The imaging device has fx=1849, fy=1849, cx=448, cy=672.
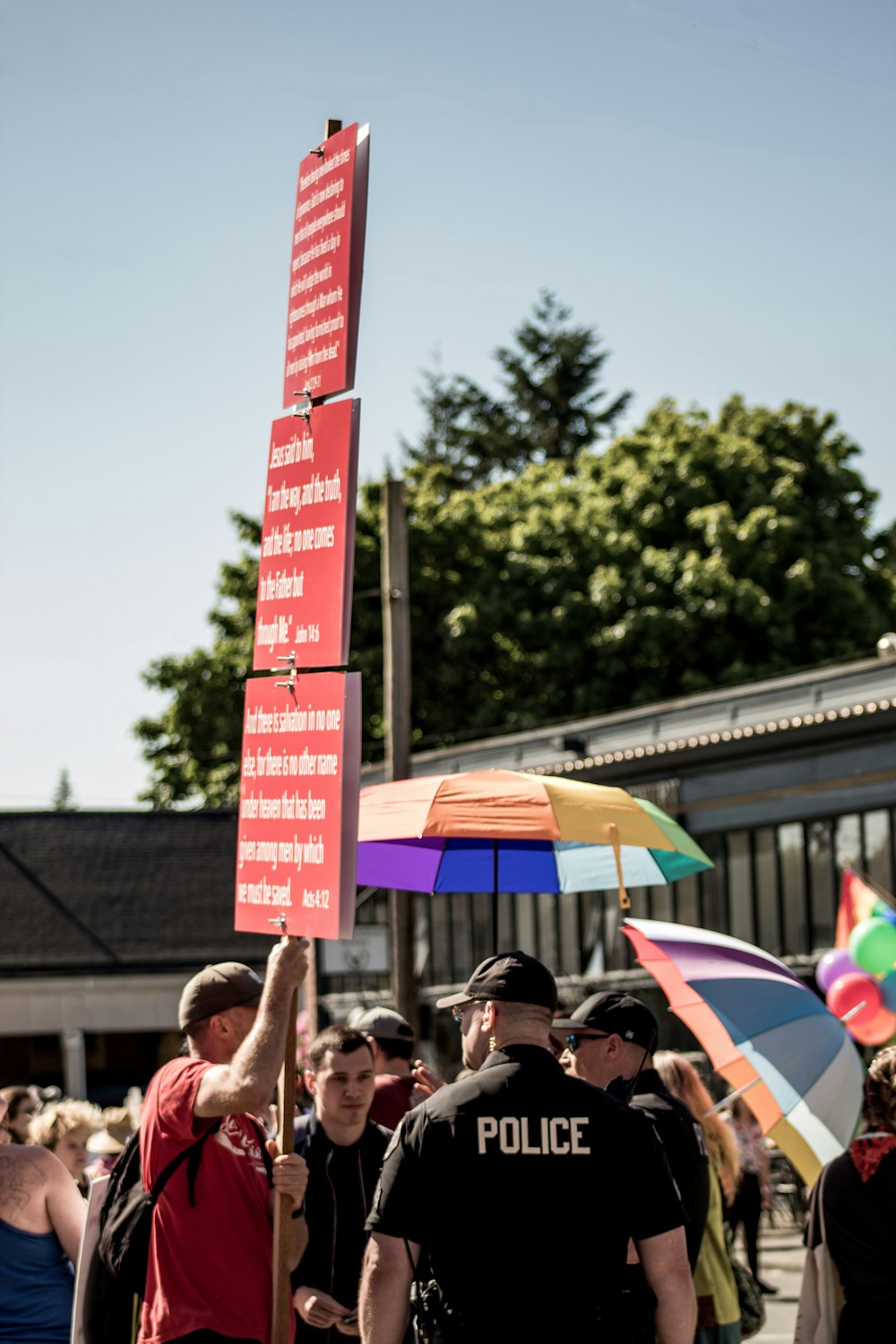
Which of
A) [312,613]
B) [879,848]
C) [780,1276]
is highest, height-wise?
[879,848]

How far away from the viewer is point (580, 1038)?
19.9ft

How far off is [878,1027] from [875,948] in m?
0.96

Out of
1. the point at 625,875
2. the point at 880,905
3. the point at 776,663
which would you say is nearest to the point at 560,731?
the point at 776,663

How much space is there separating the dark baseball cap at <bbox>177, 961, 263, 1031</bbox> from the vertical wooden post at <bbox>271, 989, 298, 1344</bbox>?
42cm

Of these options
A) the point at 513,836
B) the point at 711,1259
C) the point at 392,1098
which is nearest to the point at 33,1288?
the point at 392,1098

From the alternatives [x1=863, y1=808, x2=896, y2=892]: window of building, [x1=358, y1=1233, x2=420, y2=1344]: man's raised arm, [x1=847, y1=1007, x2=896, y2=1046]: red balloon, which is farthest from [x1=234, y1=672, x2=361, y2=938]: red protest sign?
[x1=863, y1=808, x2=896, y2=892]: window of building

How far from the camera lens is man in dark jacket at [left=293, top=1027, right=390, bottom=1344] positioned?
6070 mm

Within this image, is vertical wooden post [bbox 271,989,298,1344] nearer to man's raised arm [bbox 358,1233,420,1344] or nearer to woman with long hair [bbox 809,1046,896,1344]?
man's raised arm [bbox 358,1233,420,1344]

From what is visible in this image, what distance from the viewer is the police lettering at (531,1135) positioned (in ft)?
13.5

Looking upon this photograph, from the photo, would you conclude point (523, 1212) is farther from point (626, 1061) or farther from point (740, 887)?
point (740, 887)

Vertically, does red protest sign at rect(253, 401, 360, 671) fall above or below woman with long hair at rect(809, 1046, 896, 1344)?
above

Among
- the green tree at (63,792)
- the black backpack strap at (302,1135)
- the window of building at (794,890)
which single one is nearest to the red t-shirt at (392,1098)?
the black backpack strap at (302,1135)

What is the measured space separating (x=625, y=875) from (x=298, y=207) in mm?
3450

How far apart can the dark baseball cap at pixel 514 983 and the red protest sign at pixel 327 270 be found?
1595 mm
